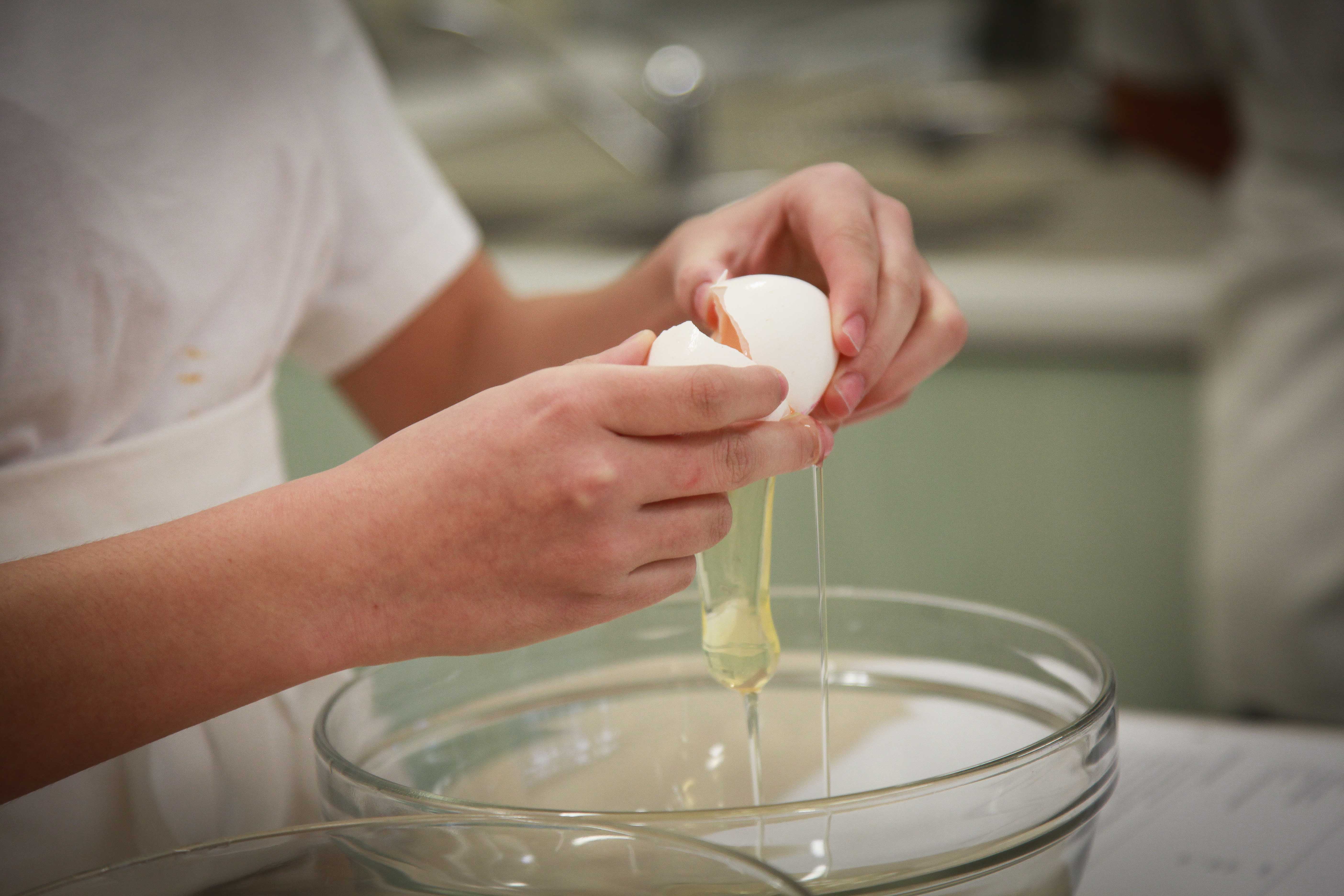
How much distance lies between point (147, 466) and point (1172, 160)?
1324mm

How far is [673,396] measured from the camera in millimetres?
401

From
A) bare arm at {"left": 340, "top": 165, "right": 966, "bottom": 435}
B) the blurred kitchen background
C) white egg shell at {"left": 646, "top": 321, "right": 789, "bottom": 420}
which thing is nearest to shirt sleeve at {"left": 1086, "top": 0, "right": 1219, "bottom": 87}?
the blurred kitchen background

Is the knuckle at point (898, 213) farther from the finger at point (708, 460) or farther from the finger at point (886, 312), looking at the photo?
the finger at point (708, 460)

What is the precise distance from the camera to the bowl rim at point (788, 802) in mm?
363

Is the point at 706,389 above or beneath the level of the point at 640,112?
above

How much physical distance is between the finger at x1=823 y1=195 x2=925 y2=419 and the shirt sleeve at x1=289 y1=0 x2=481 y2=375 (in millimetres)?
340

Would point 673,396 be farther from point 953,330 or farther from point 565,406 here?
point 953,330

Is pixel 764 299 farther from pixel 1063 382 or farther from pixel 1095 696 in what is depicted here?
pixel 1063 382

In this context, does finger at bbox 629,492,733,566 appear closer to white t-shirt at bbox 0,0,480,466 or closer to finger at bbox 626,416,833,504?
finger at bbox 626,416,833,504

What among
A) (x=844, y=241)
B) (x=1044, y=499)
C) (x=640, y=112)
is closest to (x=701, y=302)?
(x=844, y=241)

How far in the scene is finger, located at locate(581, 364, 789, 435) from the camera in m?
0.40

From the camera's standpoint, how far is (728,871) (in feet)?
1.09

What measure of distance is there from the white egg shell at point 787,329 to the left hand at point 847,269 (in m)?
0.01

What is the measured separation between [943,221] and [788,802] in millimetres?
1467
